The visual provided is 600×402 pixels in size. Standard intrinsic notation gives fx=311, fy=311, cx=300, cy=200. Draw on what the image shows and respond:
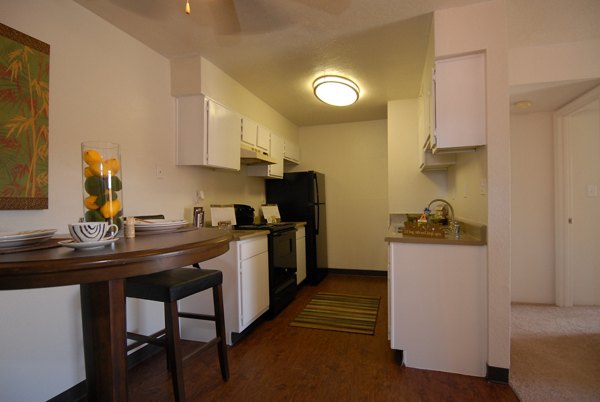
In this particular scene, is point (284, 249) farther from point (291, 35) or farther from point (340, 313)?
point (291, 35)

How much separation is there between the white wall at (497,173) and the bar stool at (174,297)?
1688 millimetres

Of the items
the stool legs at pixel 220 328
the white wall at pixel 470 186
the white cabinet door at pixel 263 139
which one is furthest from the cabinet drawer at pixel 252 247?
the white wall at pixel 470 186

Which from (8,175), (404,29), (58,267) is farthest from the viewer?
(404,29)

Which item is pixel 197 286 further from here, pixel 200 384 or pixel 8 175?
pixel 8 175

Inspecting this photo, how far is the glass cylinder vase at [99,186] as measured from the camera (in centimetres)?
107

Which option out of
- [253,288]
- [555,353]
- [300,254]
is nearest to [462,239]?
[555,353]

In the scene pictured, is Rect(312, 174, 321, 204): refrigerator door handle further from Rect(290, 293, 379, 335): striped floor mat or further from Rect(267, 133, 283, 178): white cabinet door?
Rect(290, 293, 379, 335): striped floor mat

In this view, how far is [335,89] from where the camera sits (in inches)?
115

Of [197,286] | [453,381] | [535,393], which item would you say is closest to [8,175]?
[197,286]

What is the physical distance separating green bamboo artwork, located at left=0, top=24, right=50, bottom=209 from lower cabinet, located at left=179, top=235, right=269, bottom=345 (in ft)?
4.10

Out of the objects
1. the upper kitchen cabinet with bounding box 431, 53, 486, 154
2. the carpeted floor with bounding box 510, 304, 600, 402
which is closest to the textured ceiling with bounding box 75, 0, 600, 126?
the upper kitchen cabinet with bounding box 431, 53, 486, 154

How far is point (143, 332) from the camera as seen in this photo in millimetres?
2318

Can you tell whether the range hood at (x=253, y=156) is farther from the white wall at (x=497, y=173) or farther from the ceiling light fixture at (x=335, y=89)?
the white wall at (x=497, y=173)

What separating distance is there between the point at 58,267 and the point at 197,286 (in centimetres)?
103
